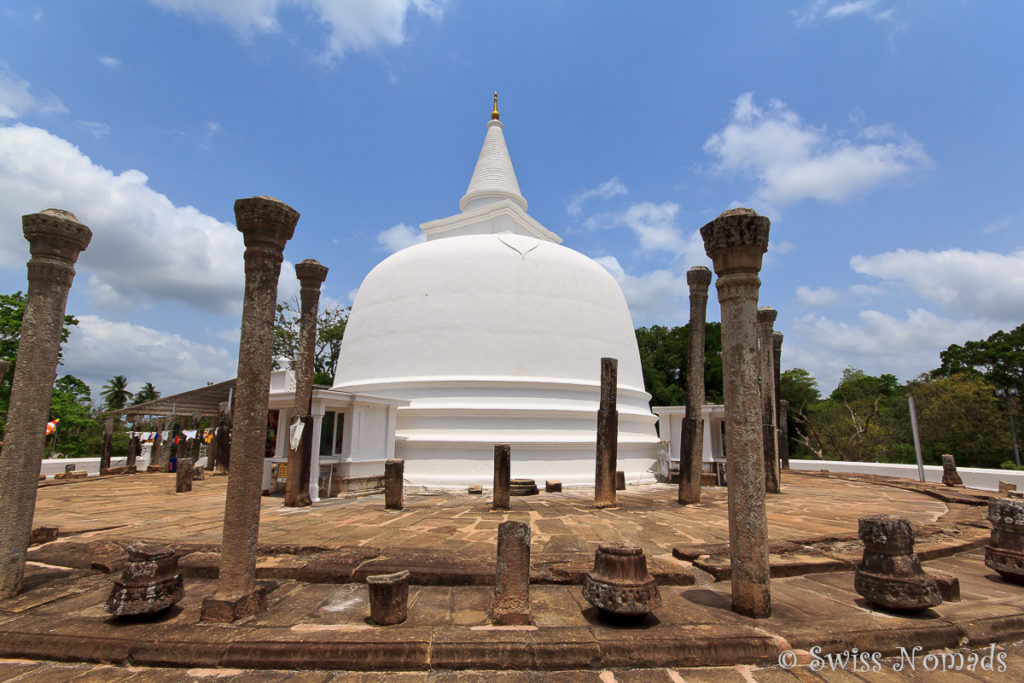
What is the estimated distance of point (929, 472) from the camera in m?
14.7

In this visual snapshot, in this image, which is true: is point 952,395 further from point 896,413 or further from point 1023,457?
point 896,413

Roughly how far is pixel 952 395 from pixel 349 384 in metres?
26.1

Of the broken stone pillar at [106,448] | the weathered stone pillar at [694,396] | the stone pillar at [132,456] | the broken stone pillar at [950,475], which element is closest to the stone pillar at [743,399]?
the weathered stone pillar at [694,396]

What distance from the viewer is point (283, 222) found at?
4328mm

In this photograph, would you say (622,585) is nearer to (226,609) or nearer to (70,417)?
(226,609)

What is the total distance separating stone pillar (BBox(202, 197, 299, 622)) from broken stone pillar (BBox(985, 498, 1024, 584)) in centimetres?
702

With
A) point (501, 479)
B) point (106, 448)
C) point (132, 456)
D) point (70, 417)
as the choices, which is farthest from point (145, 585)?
point (70, 417)

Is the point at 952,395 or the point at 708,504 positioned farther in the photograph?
the point at 952,395

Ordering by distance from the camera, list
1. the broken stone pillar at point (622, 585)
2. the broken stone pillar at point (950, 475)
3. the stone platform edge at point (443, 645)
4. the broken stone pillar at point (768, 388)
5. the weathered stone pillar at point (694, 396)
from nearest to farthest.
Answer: the stone platform edge at point (443, 645), the broken stone pillar at point (622, 585), the weathered stone pillar at point (694, 396), the broken stone pillar at point (768, 388), the broken stone pillar at point (950, 475)

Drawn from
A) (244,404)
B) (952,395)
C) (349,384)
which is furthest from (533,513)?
(952,395)

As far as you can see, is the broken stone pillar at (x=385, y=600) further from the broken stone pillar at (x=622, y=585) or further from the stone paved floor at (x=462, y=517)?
the stone paved floor at (x=462, y=517)

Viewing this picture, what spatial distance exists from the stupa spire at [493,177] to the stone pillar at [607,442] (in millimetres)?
10801

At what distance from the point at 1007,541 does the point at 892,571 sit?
7.52ft

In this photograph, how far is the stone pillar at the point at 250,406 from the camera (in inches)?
154
